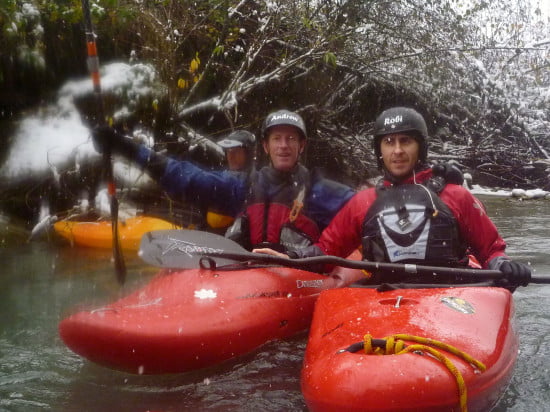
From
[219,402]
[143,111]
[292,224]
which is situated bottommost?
[219,402]

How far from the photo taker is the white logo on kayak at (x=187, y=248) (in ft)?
11.5

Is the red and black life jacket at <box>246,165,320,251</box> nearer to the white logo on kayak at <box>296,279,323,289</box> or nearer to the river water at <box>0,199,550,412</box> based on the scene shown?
the white logo on kayak at <box>296,279,323,289</box>

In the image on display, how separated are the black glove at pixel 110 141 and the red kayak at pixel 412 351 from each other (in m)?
1.76

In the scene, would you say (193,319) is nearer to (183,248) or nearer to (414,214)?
(183,248)

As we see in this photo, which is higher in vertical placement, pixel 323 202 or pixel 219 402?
pixel 323 202

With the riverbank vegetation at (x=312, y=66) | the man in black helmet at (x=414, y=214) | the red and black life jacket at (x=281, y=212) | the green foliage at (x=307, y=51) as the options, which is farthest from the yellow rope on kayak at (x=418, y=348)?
the green foliage at (x=307, y=51)

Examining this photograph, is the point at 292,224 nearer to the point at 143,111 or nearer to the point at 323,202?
the point at 323,202

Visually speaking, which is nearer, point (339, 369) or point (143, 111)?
point (339, 369)

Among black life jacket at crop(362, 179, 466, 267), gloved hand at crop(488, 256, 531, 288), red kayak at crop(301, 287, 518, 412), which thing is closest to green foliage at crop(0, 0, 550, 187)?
black life jacket at crop(362, 179, 466, 267)

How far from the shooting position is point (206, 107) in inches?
280

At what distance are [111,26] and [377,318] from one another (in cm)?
537

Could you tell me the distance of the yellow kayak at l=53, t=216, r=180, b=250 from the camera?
5859mm

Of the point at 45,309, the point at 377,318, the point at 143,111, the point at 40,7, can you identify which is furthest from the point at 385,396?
the point at 40,7

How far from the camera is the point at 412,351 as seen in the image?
83.1 inches
